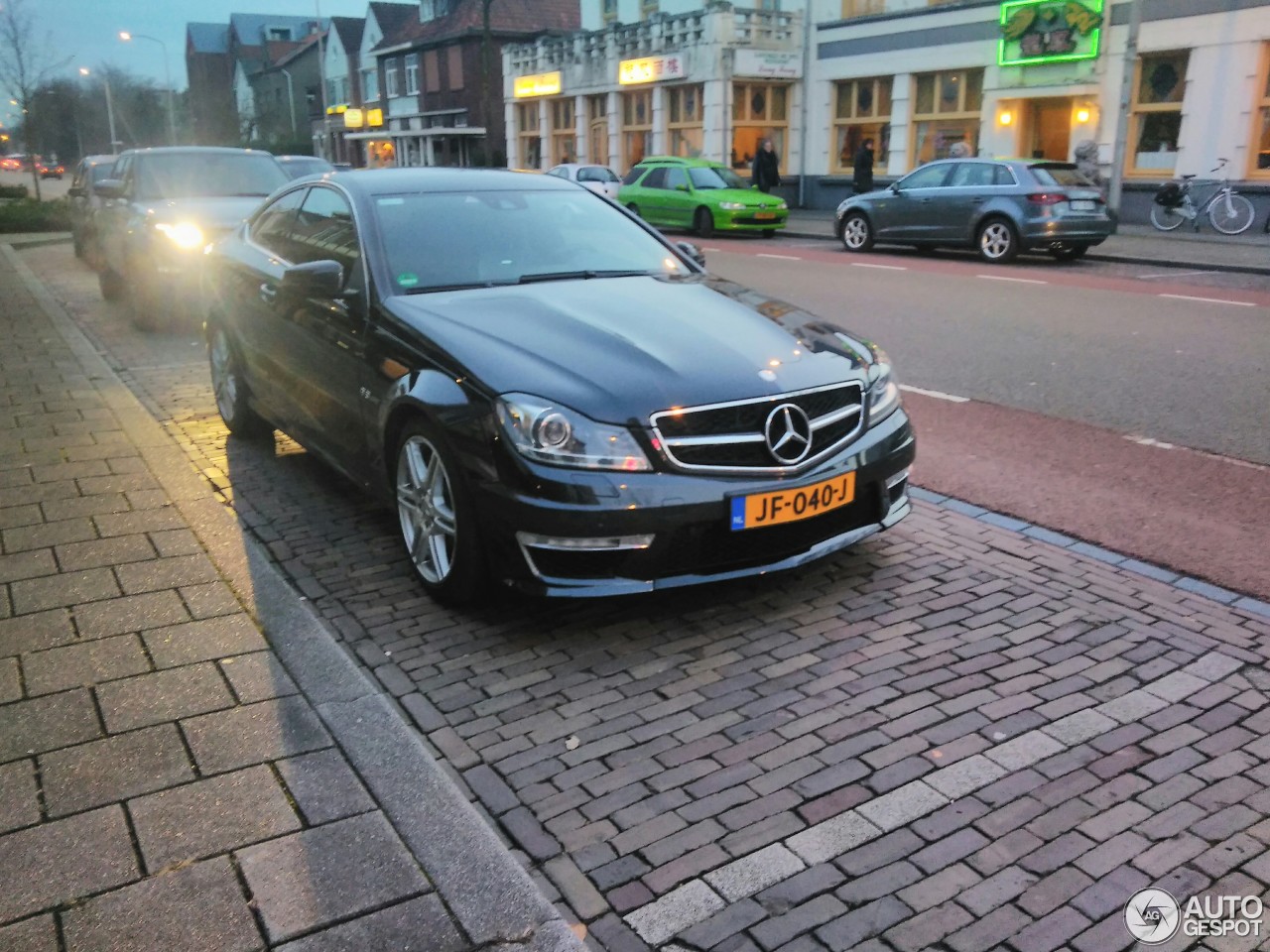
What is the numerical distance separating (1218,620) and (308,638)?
3412 millimetres

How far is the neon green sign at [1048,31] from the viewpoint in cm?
2334

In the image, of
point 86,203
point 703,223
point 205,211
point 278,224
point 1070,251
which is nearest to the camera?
point 278,224

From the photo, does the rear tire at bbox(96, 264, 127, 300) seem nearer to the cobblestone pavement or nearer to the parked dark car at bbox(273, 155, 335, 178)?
the parked dark car at bbox(273, 155, 335, 178)

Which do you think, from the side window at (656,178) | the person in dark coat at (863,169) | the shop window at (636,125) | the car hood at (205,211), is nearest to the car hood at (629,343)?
the car hood at (205,211)

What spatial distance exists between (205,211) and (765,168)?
1954cm

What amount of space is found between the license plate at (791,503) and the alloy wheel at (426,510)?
1.06 m

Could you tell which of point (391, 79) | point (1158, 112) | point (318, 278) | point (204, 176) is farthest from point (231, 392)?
point (391, 79)

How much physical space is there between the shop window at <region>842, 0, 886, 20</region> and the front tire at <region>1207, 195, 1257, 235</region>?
1130 cm

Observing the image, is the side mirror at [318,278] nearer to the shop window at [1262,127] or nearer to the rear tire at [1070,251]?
the rear tire at [1070,251]

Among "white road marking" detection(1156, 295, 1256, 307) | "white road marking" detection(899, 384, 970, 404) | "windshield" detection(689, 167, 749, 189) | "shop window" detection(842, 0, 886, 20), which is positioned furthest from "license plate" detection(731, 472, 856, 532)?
"shop window" detection(842, 0, 886, 20)

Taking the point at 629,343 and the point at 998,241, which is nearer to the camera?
the point at 629,343

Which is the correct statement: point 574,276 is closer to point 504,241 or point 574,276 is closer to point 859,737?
point 504,241

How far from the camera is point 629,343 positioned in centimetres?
429

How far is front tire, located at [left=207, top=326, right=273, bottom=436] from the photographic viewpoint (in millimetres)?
6730
